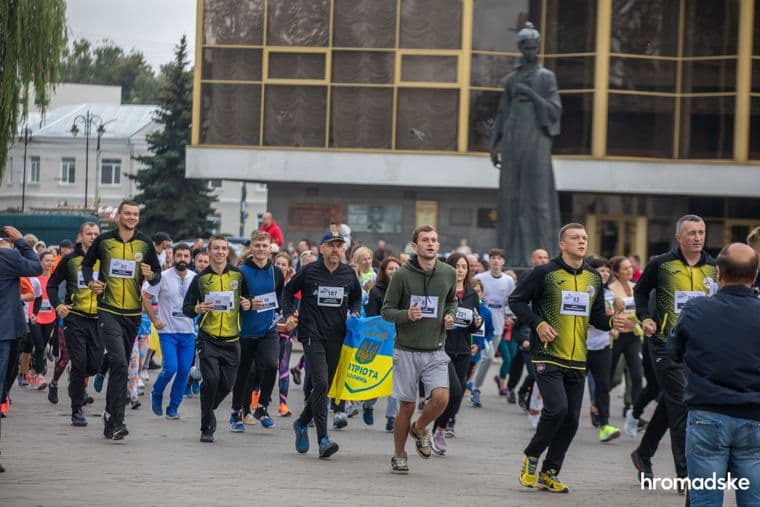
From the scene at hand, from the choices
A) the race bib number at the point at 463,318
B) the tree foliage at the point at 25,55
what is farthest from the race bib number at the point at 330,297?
the tree foliage at the point at 25,55

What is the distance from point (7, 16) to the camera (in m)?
22.2

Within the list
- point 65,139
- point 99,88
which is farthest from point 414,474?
point 99,88

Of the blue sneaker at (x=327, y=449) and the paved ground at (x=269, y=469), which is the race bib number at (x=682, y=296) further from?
the blue sneaker at (x=327, y=449)

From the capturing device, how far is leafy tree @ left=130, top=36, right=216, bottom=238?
59.2 m

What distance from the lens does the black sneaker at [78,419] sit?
1410cm

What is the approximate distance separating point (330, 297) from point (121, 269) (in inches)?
78.3

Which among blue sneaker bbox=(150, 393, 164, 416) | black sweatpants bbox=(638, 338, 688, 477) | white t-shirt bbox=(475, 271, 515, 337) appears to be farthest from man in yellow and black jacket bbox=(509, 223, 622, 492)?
white t-shirt bbox=(475, 271, 515, 337)

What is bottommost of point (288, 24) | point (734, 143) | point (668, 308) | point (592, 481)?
point (592, 481)

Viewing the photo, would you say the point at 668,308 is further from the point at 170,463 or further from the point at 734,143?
the point at 734,143

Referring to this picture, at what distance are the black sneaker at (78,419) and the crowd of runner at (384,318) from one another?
12mm

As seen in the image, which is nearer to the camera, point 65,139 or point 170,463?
point 170,463

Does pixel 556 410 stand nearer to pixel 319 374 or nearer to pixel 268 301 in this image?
pixel 319 374

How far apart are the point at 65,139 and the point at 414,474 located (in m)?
69.8

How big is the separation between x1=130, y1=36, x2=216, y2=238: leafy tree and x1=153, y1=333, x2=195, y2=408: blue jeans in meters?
44.0
